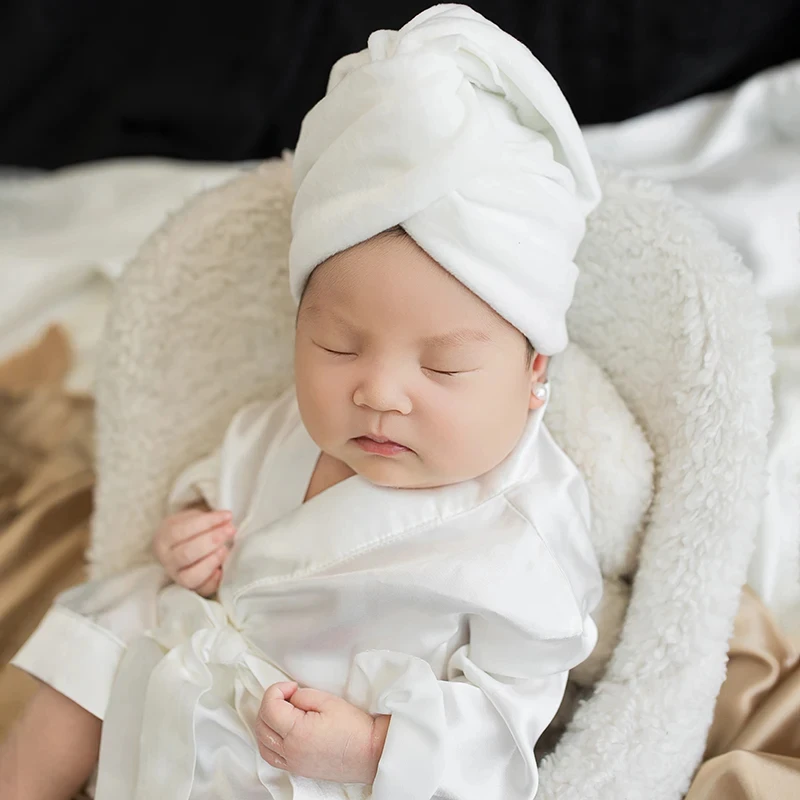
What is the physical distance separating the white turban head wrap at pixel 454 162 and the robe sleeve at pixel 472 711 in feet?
1.07

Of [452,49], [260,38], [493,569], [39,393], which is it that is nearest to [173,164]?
[260,38]

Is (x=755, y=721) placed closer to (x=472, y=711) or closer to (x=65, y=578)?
(x=472, y=711)

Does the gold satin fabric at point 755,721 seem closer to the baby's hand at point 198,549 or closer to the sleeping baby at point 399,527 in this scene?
the sleeping baby at point 399,527

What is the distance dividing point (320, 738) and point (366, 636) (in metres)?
0.12

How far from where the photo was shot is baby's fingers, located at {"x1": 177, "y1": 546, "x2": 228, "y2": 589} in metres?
1.04

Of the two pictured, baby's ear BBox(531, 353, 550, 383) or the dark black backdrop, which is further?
the dark black backdrop

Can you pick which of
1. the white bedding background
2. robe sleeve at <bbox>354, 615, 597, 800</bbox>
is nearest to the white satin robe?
robe sleeve at <bbox>354, 615, 597, 800</bbox>

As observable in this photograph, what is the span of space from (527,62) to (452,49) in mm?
78

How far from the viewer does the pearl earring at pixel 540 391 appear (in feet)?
3.22

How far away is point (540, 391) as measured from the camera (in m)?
0.98

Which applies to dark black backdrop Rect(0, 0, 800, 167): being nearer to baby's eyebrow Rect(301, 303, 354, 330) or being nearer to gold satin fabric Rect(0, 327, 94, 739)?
gold satin fabric Rect(0, 327, 94, 739)

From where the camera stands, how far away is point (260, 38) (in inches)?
65.6

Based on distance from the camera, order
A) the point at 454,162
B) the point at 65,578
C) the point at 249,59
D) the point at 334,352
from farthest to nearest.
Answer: the point at 249,59 < the point at 65,578 < the point at 334,352 < the point at 454,162

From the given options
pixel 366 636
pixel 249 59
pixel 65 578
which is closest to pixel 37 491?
pixel 65 578
